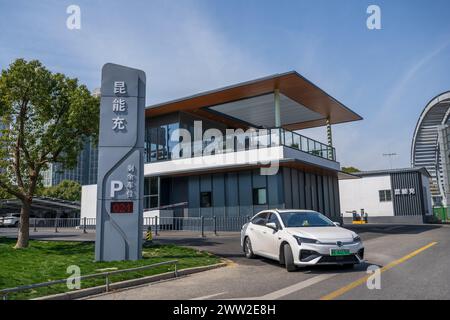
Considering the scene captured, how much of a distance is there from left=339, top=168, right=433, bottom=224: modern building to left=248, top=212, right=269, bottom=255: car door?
32238mm

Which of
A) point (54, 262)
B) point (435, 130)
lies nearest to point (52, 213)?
point (54, 262)

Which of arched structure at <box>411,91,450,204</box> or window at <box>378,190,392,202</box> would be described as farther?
arched structure at <box>411,91,450,204</box>

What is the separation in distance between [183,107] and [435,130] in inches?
2168

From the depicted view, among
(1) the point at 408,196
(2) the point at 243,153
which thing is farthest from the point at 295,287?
(1) the point at 408,196

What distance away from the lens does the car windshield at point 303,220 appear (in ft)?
32.6

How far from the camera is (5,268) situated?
31.8 ft

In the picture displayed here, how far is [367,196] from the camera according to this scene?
4216 centimetres

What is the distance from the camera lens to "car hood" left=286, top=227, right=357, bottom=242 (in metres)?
8.64

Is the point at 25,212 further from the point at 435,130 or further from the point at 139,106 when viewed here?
the point at 435,130

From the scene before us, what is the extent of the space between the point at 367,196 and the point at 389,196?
2.34 meters

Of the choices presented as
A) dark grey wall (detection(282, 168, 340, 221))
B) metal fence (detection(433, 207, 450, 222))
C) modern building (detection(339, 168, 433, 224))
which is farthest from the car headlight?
metal fence (detection(433, 207, 450, 222))

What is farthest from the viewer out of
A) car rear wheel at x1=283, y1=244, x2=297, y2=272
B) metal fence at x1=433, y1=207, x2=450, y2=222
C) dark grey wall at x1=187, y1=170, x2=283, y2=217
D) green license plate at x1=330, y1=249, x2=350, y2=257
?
metal fence at x1=433, y1=207, x2=450, y2=222

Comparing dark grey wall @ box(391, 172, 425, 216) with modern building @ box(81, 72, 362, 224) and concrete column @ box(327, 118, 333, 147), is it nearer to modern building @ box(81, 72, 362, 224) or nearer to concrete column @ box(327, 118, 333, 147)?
modern building @ box(81, 72, 362, 224)

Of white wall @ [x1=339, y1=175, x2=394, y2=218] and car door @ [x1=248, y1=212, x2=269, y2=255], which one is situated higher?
white wall @ [x1=339, y1=175, x2=394, y2=218]
